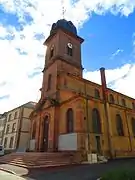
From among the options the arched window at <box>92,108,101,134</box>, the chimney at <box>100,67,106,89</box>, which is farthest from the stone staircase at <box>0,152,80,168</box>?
the chimney at <box>100,67,106,89</box>

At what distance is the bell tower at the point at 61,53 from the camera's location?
28.2 metres

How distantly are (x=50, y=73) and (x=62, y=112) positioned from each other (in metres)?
8.73

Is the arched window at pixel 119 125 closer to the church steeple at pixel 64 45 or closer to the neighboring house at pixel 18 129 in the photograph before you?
the church steeple at pixel 64 45

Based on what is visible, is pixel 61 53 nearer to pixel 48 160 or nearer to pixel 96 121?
pixel 96 121

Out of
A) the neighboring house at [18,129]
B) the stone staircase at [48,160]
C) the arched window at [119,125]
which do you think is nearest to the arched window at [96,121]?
the arched window at [119,125]

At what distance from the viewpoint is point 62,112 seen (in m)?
22.8

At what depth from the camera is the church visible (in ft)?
63.8

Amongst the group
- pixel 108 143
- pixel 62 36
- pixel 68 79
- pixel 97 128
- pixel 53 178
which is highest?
pixel 62 36

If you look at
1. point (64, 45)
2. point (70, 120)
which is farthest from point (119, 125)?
point (64, 45)

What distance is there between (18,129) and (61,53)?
17583 mm

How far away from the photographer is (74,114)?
20.2 metres

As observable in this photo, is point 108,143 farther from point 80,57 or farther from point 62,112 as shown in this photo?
point 80,57

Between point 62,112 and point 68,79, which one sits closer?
point 62,112

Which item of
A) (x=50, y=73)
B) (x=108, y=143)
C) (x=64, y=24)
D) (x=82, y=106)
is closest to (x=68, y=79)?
(x=50, y=73)
